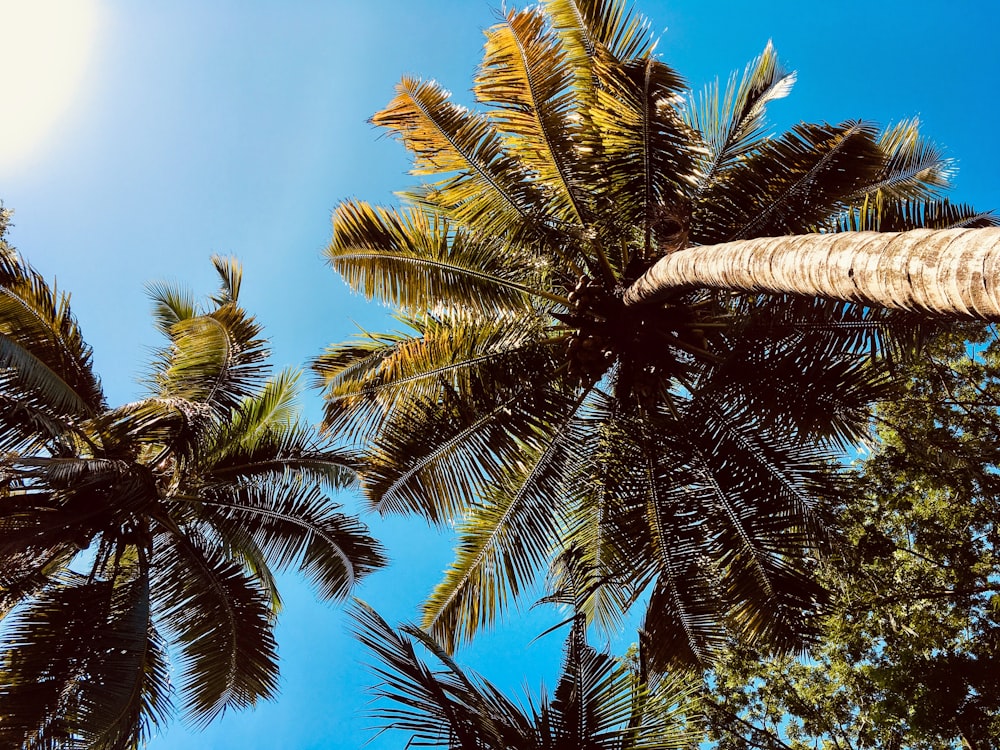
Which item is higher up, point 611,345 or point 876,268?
point 611,345

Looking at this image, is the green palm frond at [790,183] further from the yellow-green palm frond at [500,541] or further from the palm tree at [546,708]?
the palm tree at [546,708]

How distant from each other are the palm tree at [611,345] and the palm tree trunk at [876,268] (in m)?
2.35

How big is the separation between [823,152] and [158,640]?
10.3 metres

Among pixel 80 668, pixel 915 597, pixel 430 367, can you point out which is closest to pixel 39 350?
pixel 80 668

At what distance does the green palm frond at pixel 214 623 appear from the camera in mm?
8836

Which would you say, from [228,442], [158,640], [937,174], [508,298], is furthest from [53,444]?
[937,174]

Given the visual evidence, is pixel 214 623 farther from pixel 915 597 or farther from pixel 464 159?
pixel 915 597

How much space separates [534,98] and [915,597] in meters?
10.0

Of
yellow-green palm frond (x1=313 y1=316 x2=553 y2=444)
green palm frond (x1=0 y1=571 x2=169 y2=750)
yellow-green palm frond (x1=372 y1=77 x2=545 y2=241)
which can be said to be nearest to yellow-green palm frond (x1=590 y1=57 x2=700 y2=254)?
yellow-green palm frond (x1=372 y1=77 x2=545 y2=241)

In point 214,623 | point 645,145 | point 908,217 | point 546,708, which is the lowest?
point 546,708

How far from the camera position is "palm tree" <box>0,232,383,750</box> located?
23.8 ft

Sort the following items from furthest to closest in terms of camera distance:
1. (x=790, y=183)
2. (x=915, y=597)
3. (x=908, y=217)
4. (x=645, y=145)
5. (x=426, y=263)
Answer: (x=915, y=597), (x=426, y=263), (x=790, y=183), (x=645, y=145), (x=908, y=217)

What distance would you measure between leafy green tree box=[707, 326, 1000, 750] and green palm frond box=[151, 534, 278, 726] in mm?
8262

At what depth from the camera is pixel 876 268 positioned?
3732 millimetres
